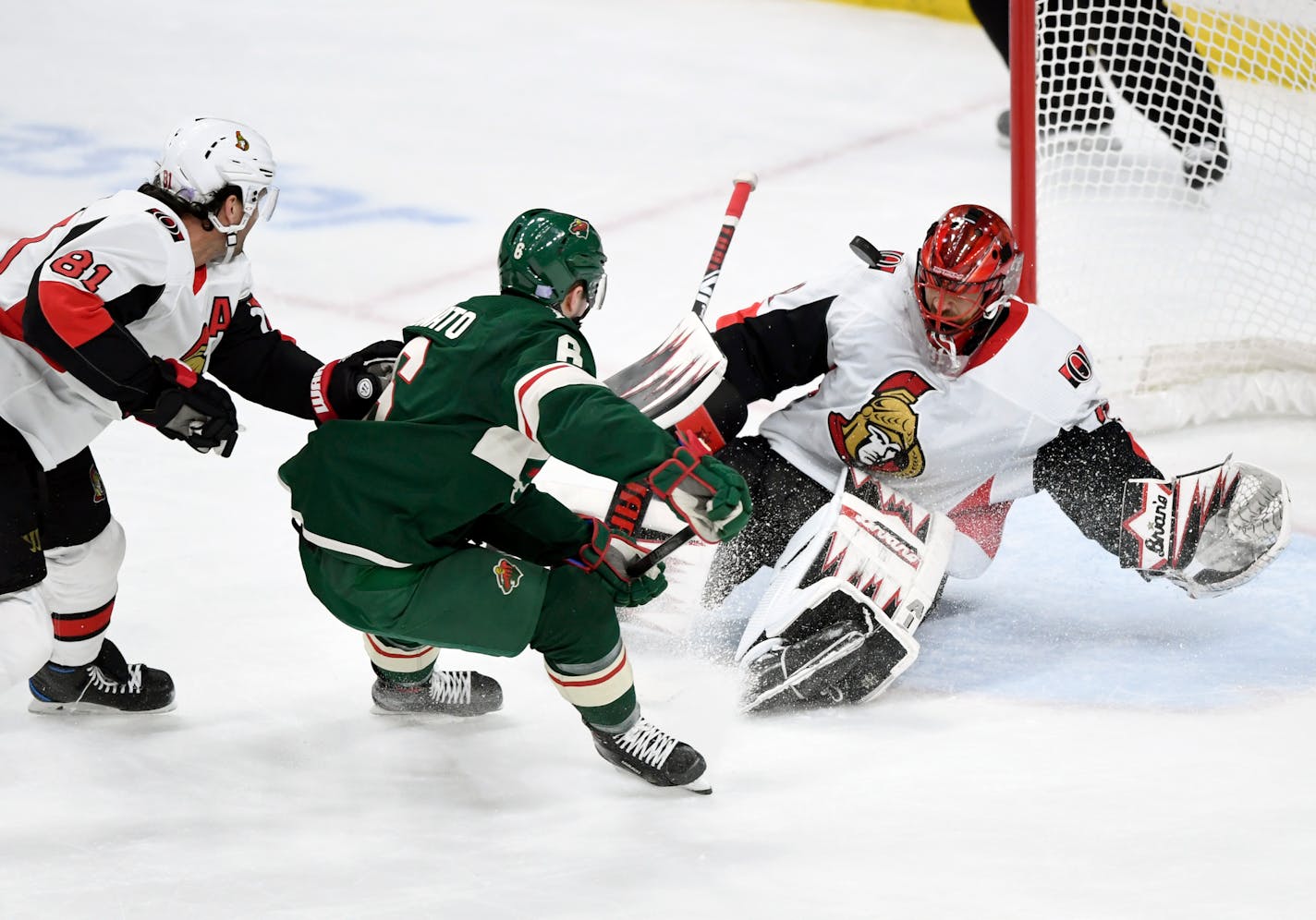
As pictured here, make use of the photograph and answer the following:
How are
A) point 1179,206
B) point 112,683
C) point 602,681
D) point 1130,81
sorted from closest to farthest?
point 602,681 → point 112,683 → point 1179,206 → point 1130,81

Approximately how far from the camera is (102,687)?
2.66 meters

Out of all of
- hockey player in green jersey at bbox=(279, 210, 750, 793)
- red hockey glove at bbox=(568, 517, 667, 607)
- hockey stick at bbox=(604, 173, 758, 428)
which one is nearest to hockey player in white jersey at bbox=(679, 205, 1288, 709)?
hockey stick at bbox=(604, 173, 758, 428)

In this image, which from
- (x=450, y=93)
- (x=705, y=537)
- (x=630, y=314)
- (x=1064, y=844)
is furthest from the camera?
(x=450, y=93)

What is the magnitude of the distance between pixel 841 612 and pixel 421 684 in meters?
0.67

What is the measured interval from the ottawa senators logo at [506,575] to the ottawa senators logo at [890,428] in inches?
32.1

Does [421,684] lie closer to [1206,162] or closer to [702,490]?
[702,490]

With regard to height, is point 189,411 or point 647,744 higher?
point 189,411

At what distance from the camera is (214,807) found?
238 cm

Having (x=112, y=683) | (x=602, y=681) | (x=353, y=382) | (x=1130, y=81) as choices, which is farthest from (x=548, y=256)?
(x=1130, y=81)

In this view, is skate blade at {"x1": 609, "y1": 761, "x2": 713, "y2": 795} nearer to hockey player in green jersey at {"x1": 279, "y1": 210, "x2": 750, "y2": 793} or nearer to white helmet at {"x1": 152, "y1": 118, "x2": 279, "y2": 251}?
hockey player in green jersey at {"x1": 279, "y1": 210, "x2": 750, "y2": 793}

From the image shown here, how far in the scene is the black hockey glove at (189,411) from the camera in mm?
2275

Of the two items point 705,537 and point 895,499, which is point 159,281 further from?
point 895,499

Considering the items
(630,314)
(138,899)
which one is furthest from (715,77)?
(138,899)

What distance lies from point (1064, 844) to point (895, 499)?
29.9 inches
